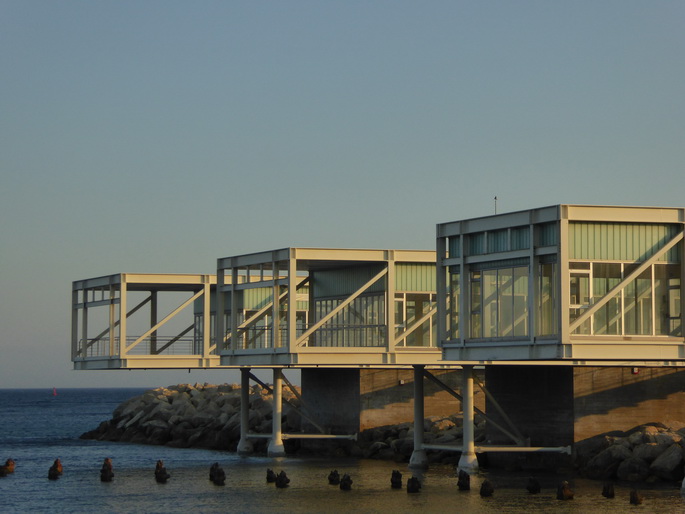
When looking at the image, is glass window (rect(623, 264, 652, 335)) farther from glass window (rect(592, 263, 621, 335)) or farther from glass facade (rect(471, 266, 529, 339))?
glass facade (rect(471, 266, 529, 339))

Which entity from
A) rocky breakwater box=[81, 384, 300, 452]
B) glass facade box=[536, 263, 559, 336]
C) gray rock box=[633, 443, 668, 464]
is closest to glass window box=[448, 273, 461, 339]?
glass facade box=[536, 263, 559, 336]

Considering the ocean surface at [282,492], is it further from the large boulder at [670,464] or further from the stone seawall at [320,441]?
the stone seawall at [320,441]

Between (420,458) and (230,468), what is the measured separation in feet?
27.1

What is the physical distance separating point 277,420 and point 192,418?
66.5 feet

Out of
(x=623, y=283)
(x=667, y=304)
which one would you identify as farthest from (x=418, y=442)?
(x=623, y=283)

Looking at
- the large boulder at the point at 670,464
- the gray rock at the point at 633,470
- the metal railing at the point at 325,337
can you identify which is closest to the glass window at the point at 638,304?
the large boulder at the point at 670,464

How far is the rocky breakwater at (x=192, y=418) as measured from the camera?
7069cm

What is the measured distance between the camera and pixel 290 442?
63875mm

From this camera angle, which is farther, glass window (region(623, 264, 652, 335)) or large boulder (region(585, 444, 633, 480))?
large boulder (region(585, 444, 633, 480))

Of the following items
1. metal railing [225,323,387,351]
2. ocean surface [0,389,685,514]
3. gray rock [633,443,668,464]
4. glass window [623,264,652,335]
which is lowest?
ocean surface [0,389,685,514]

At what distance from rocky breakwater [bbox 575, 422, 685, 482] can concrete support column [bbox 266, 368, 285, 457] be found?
15903mm

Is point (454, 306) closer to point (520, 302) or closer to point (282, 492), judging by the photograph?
point (520, 302)

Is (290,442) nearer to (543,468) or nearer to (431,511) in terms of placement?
(543,468)

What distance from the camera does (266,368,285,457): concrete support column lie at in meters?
59.6
